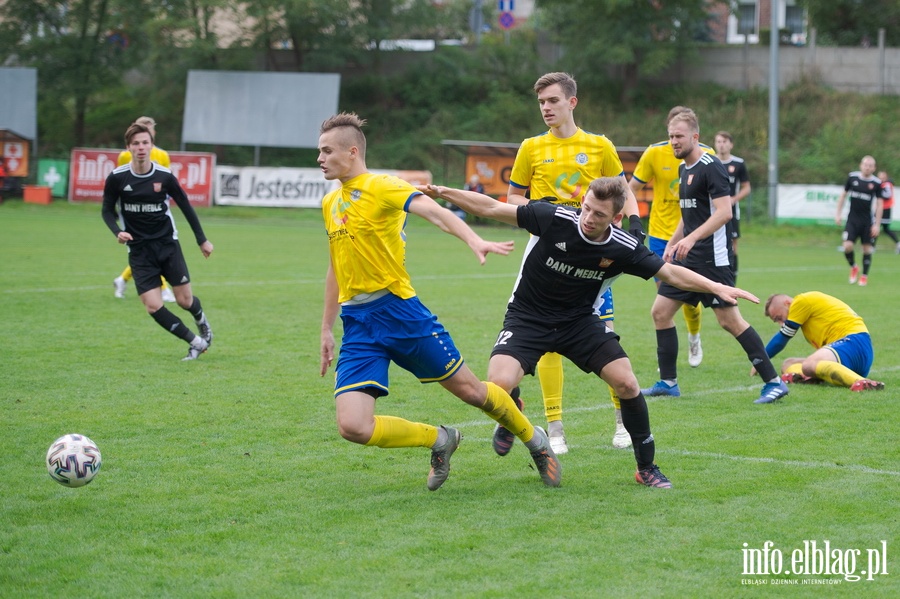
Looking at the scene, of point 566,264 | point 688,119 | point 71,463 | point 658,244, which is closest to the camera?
point 71,463

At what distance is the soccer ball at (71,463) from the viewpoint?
5.20 meters

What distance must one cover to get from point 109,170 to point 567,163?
31.1m

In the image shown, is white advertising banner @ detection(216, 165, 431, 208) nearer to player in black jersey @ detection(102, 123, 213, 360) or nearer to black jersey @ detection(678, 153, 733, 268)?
player in black jersey @ detection(102, 123, 213, 360)

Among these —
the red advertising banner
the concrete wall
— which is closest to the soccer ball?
the red advertising banner

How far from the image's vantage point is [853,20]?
1654 inches

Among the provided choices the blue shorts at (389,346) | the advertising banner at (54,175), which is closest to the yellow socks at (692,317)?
the blue shorts at (389,346)

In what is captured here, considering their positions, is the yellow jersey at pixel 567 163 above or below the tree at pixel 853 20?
below

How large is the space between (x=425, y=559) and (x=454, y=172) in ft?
116

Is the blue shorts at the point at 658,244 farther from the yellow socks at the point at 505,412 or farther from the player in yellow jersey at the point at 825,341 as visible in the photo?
the yellow socks at the point at 505,412

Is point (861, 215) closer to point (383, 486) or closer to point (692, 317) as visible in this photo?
point (692, 317)

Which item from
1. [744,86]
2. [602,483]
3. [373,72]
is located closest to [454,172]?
[373,72]

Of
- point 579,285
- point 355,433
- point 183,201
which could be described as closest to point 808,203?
point 183,201

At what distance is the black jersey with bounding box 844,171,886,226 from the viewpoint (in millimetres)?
18219

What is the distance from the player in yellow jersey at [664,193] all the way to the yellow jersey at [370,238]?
336 cm
